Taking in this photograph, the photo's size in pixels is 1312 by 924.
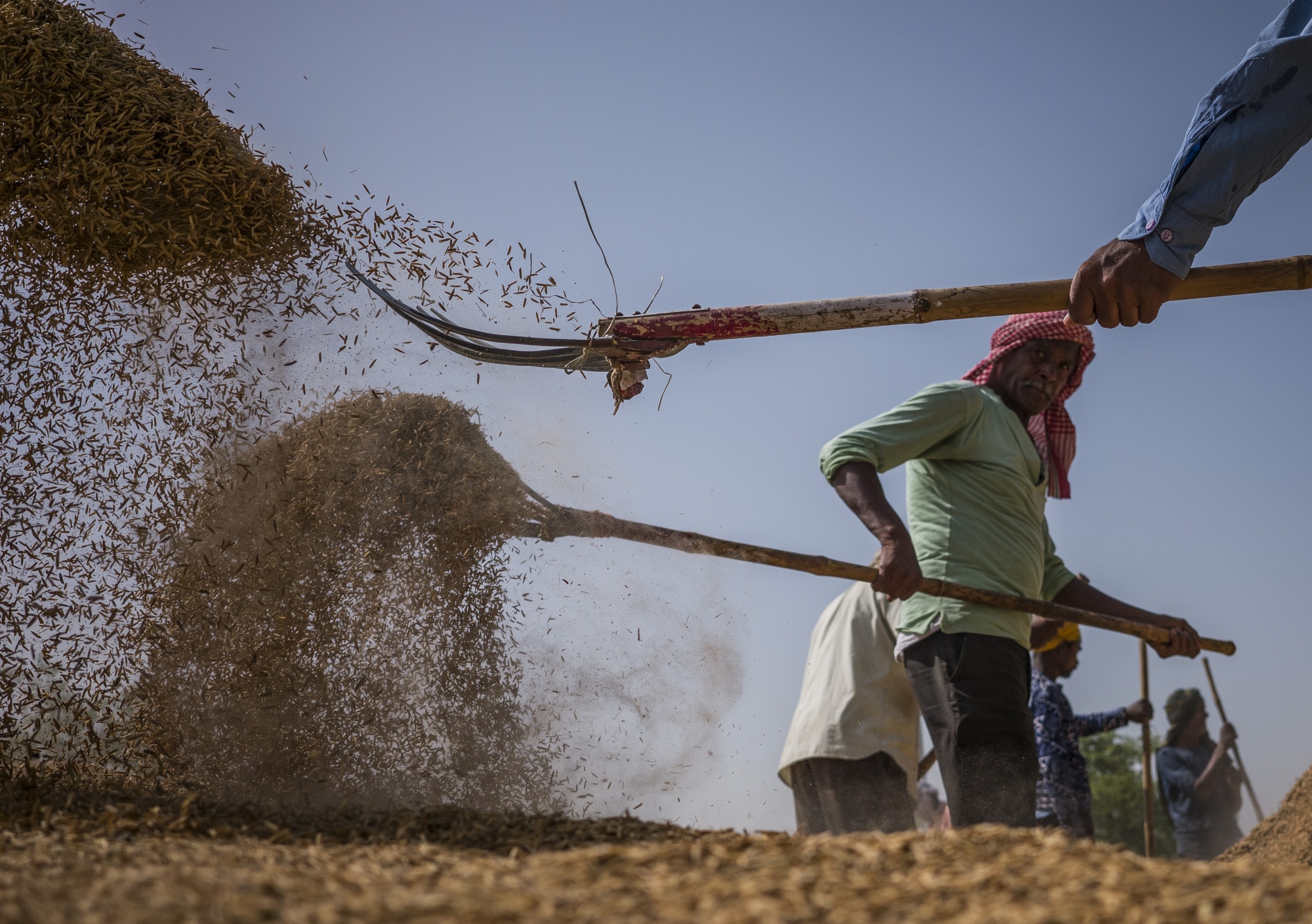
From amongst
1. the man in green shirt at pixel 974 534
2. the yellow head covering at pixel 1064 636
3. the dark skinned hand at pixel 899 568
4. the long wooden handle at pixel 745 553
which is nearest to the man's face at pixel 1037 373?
the man in green shirt at pixel 974 534

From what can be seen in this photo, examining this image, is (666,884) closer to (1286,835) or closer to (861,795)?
(861,795)

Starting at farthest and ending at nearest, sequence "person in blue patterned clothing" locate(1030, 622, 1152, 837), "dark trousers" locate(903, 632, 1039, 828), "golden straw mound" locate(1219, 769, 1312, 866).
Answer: "person in blue patterned clothing" locate(1030, 622, 1152, 837) < "golden straw mound" locate(1219, 769, 1312, 866) < "dark trousers" locate(903, 632, 1039, 828)

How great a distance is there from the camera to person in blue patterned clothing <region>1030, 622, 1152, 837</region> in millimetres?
4859

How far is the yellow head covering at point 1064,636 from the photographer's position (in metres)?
4.88

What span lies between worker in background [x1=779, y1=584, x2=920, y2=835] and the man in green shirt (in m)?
0.51

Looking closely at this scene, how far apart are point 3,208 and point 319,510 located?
132cm

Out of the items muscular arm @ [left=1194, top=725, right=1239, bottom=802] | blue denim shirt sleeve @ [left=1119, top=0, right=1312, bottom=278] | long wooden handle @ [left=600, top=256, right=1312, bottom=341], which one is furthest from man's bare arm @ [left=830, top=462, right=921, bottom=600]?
muscular arm @ [left=1194, top=725, right=1239, bottom=802]

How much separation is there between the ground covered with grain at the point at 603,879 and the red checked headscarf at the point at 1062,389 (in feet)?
8.11

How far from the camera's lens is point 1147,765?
19.5 feet

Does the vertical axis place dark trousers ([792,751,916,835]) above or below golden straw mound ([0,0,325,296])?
below

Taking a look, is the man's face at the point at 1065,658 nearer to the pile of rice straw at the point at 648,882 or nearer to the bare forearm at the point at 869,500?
the bare forearm at the point at 869,500

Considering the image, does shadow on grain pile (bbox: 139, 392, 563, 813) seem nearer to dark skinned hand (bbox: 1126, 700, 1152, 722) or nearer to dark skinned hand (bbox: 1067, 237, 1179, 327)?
dark skinned hand (bbox: 1067, 237, 1179, 327)

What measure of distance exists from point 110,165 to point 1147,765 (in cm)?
626

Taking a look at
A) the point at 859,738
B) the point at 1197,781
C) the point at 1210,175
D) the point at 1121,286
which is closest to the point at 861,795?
the point at 859,738
